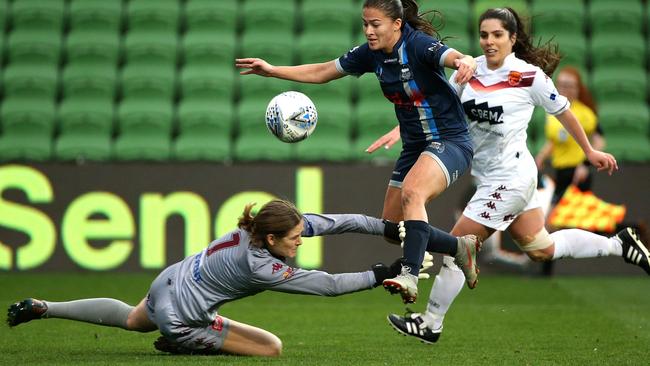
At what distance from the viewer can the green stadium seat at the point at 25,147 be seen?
12.0 meters

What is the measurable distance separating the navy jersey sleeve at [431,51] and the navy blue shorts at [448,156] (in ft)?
1.59

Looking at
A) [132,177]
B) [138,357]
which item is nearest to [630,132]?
[132,177]

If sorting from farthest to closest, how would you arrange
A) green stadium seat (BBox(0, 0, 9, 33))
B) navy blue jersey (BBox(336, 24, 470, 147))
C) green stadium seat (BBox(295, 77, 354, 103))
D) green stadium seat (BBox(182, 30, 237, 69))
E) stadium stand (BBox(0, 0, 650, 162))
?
green stadium seat (BBox(0, 0, 9, 33)) → green stadium seat (BBox(182, 30, 237, 69)) → green stadium seat (BBox(295, 77, 354, 103)) → stadium stand (BBox(0, 0, 650, 162)) → navy blue jersey (BBox(336, 24, 470, 147))

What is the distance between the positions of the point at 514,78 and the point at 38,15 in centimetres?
836

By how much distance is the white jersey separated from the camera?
6.65 meters

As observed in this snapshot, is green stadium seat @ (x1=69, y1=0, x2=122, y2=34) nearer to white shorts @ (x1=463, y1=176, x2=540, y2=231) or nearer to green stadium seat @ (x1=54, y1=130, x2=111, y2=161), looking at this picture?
green stadium seat @ (x1=54, y1=130, x2=111, y2=161)

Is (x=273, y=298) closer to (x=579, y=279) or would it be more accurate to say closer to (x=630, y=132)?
(x=579, y=279)

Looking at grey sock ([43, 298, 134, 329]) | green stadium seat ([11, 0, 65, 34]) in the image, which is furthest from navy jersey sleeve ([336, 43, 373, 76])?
green stadium seat ([11, 0, 65, 34])

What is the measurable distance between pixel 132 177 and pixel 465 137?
5.18 m

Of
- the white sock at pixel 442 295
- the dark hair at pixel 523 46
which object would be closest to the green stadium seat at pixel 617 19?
the dark hair at pixel 523 46

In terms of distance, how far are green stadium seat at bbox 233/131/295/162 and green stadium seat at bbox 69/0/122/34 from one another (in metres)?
2.57

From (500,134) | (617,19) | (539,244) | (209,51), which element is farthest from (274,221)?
(617,19)

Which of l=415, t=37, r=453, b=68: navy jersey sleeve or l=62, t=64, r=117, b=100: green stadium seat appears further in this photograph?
l=62, t=64, r=117, b=100: green stadium seat

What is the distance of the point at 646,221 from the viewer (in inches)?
441
